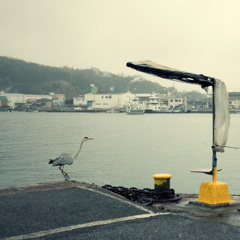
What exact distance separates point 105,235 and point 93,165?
1000 inches

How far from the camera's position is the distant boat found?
182775 millimetres

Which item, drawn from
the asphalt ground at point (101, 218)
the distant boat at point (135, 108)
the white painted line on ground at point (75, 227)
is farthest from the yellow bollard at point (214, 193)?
the distant boat at point (135, 108)

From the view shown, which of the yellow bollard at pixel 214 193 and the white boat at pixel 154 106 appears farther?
the white boat at pixel 154 106

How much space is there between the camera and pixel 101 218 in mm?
6379

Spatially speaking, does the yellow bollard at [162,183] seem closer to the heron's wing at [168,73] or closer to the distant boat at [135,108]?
the heron's wing at [168,73]

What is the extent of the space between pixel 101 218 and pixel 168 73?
10.4 feet

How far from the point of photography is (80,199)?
7645 mm

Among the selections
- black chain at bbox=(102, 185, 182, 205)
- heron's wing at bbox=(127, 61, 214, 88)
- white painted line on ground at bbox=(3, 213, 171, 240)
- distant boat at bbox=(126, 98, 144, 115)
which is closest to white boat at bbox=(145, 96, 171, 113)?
distant boat at bbox=(126, 98, 144, 115)

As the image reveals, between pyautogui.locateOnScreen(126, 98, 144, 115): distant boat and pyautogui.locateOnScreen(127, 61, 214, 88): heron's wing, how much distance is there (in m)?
174

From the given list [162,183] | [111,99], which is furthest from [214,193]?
[111,99]

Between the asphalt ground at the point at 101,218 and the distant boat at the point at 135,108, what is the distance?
573 feet

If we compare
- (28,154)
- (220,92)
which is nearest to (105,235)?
(220,92)

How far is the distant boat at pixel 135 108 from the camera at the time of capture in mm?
182775

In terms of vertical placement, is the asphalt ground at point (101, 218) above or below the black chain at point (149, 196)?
above
